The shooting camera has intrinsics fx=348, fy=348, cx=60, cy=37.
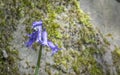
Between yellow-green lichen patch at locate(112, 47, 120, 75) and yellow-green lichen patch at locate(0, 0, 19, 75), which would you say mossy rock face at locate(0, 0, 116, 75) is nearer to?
yellow-green lichen patch at locate(0, 0, 19, 75)

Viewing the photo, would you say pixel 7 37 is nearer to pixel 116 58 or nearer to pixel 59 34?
pixel 59 34

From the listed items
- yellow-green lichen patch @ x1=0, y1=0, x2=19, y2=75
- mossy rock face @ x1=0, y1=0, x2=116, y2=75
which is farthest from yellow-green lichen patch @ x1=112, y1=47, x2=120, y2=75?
yellow-green lichen patch @ x1=0, y1=0, x2=19, y2=75

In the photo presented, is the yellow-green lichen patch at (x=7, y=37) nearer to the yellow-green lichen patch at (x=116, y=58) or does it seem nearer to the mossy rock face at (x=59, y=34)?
the mossy rock face at (x=59, y=34)

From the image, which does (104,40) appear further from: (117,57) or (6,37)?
(6,37)

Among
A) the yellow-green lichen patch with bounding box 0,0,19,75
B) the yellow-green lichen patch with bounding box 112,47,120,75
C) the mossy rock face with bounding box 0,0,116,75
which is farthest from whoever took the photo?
the yellow-green lichen patch with bounding box 112,47,120,75

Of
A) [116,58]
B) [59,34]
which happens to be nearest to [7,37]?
[59,34]

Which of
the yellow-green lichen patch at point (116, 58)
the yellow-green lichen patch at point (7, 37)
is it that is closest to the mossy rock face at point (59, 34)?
the yellow-green lichen patch at point (7, 37)

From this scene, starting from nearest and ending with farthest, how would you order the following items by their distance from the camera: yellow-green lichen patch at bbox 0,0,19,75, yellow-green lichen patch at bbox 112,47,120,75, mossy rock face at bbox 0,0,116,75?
1. yellow-green lichen patch at bbox 0,0,19,75
2. mossy rock face at bbox 0,0,116,75
3. yellow-green lichen patch at bbox 112,47,120,75

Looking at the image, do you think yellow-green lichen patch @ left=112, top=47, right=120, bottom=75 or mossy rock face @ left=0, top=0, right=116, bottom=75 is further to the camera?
yellow-green lichen patch @ left=112, top=47, right=120, bottom=75

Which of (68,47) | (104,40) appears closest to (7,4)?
(68,47)
